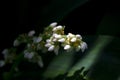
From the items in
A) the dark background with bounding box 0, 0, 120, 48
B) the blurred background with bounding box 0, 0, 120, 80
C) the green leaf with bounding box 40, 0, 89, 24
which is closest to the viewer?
the blurred background with bounding box 0, 0, 120, 80

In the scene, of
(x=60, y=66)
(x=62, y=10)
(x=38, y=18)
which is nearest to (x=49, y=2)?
(x=38, y=18)

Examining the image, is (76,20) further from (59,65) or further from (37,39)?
(37,39)

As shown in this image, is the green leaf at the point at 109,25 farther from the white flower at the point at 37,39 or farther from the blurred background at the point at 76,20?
the white flower at the point at 37,39

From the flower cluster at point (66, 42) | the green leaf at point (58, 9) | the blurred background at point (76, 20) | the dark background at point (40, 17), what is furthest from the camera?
the dark background at point (40, 17)

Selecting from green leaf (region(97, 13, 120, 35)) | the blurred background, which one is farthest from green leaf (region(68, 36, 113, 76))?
green leaf (region(97, 13, 120, 35))

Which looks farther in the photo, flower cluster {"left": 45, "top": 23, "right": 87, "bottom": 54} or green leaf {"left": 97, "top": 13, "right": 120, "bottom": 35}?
green leaf {"left": 97, "top": 13, "right": 120, "bottom": 35}

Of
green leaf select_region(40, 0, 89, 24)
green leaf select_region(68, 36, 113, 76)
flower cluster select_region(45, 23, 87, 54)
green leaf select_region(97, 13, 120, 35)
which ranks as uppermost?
green leaf select_region(40, 0, 89, 24)

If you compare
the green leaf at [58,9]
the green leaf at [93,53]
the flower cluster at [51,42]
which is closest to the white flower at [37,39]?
the flower cluster at [51,42]

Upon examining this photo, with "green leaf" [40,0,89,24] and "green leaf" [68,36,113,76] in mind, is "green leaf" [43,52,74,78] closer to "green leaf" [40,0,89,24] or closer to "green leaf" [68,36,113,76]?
"green leaf" [68,36,113,76]

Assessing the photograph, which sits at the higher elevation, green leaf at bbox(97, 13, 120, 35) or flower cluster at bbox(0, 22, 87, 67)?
green leaf at bbox(97, 13, 120, 35)

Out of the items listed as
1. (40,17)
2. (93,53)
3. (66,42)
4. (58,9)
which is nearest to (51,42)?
(66,42)
